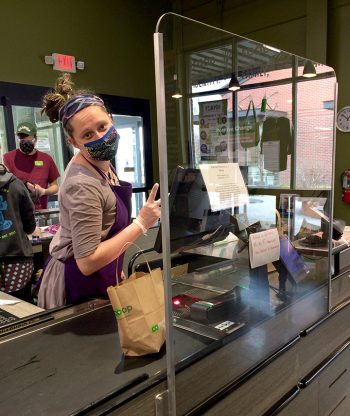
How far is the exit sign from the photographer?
4988 mm

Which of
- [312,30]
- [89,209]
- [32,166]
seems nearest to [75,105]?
[89,209]

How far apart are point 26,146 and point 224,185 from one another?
3178mm

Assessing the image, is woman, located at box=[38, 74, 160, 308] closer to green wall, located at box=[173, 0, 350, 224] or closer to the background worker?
the background worker

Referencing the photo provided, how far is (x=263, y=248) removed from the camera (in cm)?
130

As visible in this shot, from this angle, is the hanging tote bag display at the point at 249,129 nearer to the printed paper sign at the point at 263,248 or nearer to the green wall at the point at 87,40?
the printed paper sign at the point at 263,248

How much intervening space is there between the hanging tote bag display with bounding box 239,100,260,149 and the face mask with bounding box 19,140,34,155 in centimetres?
301

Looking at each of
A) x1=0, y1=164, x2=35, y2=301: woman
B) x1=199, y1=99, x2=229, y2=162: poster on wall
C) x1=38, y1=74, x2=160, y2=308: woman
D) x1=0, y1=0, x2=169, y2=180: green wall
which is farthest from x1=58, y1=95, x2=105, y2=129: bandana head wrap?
x1=0, y1=0, x2=169, y2=180: green wall

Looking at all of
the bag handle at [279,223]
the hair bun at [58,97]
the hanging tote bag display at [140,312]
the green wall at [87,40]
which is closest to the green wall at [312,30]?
the green wall at [87,40]

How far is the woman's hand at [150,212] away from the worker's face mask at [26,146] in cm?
304

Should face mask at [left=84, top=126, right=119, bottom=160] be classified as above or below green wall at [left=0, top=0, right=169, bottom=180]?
below

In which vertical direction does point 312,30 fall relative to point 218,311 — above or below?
above

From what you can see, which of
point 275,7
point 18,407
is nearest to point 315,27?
point 275,7

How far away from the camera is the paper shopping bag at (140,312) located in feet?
3.00

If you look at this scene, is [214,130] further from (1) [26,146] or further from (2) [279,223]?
(1) [26,146]
